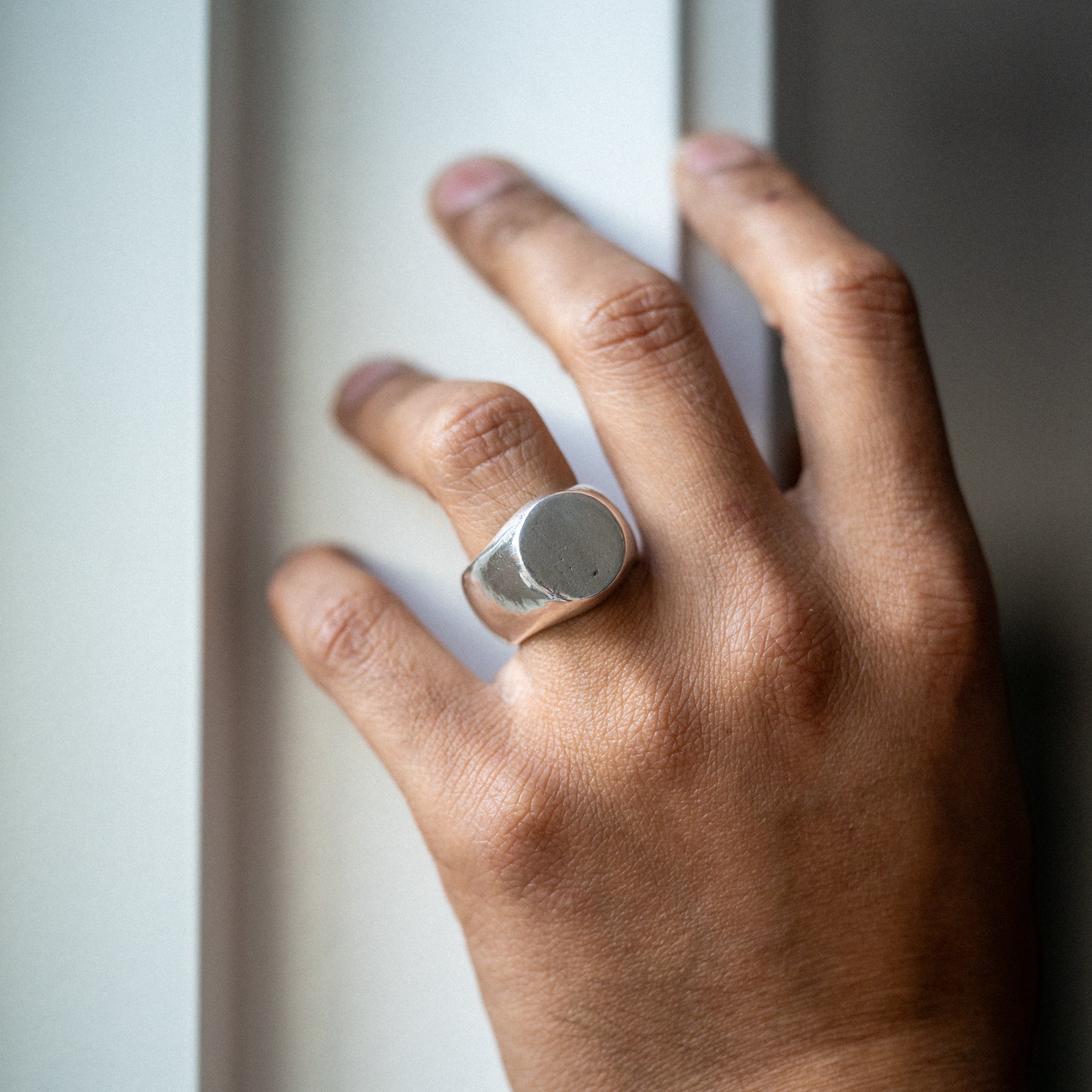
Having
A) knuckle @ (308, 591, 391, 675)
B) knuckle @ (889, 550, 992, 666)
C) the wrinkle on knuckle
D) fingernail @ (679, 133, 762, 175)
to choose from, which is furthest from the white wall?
knuckle @ (889, 550, 992, 666)

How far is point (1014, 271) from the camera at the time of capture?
688mm

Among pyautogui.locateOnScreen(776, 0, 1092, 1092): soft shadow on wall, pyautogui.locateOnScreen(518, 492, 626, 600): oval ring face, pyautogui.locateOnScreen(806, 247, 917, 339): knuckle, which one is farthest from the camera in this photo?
pyautogui.locateOnScreen(776, 0, 1092, 1092): soft shadow on wall

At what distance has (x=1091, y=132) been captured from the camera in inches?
25.8

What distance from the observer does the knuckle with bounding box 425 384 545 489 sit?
470 millimetres

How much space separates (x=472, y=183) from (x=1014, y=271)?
46 cm

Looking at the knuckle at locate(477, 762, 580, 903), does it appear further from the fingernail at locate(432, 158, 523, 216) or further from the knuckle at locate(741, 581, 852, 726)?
the fingernail at locate(432, 158, 523, 216)

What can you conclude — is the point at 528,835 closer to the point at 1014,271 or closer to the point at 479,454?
the point at 479,454

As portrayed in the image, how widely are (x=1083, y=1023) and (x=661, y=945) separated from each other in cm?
41

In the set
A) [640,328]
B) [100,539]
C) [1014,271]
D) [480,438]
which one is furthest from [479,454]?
[1014,271]

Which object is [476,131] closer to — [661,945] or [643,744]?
[643,744]

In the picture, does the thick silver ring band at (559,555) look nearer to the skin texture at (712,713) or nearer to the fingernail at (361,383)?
the skin texture at (712,713)

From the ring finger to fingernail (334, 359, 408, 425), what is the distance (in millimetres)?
53

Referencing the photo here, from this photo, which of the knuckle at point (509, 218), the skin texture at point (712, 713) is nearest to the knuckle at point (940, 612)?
the skin texture at point (712, 713)

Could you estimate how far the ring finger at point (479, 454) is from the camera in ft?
1.55
